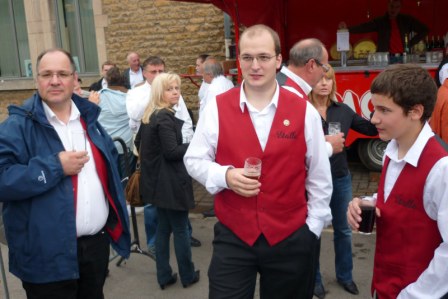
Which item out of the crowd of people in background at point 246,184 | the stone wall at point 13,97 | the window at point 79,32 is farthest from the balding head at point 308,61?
the stone wall at point 13,97

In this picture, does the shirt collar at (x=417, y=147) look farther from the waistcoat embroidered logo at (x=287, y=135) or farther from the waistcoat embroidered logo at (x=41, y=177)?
the waistcoat embroidered logo at (x=41, y=177)

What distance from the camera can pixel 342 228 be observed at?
391 centimetres

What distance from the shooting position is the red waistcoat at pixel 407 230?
2.04 metres

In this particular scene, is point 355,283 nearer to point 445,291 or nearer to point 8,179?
point 445,291

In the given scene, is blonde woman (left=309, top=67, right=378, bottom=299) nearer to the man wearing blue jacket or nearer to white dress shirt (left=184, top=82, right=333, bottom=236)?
white dress shirt (left=184, top=82, right=333, bottom=236)

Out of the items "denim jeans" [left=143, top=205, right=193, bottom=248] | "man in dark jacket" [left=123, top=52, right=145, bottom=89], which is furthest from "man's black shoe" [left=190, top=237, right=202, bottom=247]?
"man in dark jacket" [left=123, top=52, right=145, bottom=89]

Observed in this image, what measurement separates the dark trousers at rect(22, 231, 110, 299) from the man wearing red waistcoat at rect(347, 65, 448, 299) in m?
1.43

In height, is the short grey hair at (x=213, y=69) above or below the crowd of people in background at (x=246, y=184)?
above

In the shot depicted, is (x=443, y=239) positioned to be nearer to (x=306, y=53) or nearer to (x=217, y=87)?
(x=306, y=53)

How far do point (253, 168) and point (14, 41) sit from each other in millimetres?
12582

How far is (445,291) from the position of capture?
1936mm

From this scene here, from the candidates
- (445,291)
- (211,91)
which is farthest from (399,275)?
(211,91)

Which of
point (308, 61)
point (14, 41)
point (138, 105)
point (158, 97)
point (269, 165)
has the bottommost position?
point (269, 165)

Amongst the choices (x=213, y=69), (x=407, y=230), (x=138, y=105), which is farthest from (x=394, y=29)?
(x=407, y=230)
